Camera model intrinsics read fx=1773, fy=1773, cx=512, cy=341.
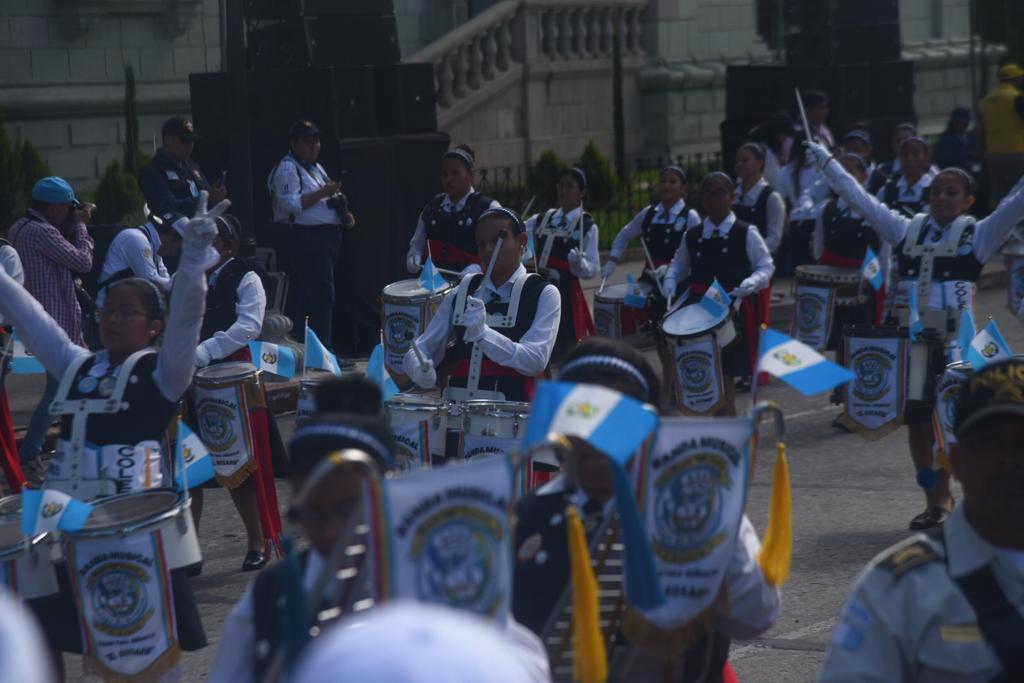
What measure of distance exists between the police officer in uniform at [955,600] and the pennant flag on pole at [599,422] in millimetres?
477

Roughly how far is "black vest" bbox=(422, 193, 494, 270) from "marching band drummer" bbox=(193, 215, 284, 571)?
3.74m

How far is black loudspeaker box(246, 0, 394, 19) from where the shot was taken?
50.2 ft

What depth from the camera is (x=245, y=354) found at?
891 cm

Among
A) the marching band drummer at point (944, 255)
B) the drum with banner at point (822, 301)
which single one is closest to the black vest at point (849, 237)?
Answer: the drum with banner at point (822, 301)

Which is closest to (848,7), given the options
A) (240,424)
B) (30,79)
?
(30,79)

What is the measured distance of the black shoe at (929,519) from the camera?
8719 millimetres

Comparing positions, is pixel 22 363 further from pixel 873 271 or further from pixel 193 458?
pixel 873 271

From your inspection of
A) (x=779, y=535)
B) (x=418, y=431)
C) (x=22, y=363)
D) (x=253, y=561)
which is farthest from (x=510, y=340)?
(x=779, y=535)

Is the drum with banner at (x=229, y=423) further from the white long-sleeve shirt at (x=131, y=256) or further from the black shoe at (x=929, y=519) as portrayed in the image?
the black shoe at (x=929, y=519)

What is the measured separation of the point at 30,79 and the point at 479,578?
21455mm

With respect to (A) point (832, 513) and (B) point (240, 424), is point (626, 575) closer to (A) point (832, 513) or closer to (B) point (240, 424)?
(B) point (240, 424)

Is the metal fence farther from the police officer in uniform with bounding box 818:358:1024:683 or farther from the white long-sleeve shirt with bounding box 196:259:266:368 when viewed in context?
the police officer in uniform with bounding box 818:358:1024:683

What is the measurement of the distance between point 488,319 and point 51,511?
117 inches

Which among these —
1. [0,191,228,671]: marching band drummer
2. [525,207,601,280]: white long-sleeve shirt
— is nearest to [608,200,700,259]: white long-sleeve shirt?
[525,207,601,280]: white long-sleeve shirt
